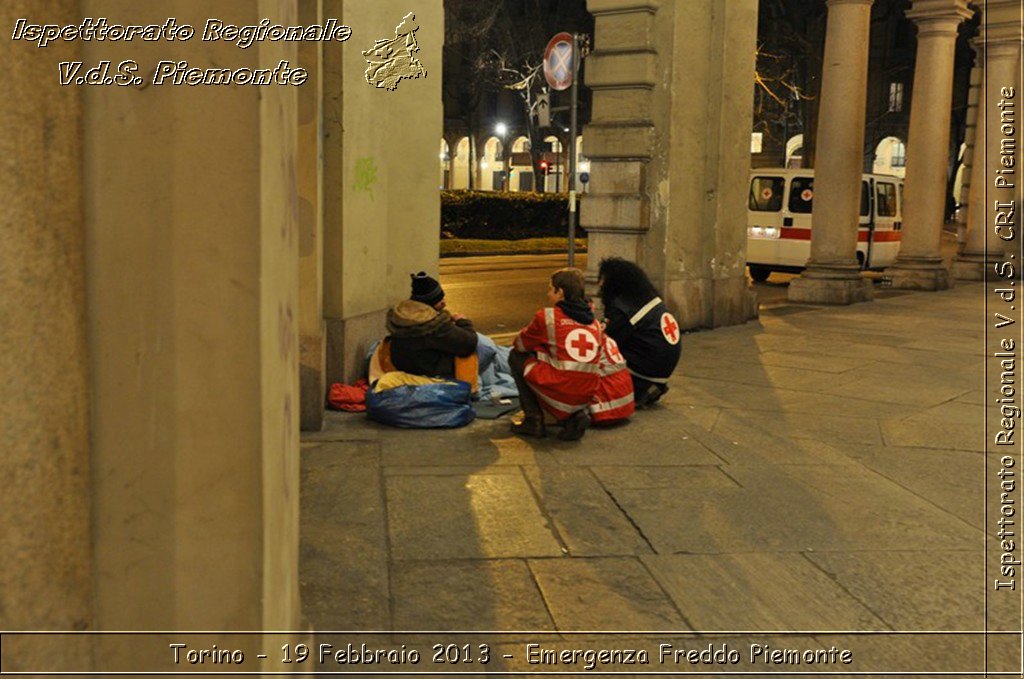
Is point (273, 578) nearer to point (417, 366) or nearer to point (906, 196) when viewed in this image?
point (417, 366)

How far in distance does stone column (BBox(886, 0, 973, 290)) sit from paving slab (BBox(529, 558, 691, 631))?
14719 mm

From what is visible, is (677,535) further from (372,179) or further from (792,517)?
(372,179)

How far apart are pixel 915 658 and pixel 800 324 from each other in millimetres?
9484

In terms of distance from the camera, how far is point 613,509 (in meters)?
5.02

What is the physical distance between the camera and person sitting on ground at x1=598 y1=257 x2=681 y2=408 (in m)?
7.23

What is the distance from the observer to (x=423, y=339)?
22.2 feet

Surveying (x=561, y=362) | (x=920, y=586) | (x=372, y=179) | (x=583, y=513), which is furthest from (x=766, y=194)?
(x=920, y=586)

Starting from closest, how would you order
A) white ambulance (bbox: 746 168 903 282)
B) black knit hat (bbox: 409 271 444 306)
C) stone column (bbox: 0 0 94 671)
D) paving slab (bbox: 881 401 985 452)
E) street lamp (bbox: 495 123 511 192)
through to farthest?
1. stone column (bbox: 0 0 94 671)
2. paving slab (bbox: 881 401 985 452)
3. black knit hat (bbox: 409 271 444 306)
4. white ambulance (bbox: 746 168 903 282)
5. street lamp (bbox: 495 123 511 192)

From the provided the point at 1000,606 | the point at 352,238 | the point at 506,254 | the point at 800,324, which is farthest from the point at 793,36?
the point at 1000,606

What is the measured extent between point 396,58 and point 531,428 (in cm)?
282

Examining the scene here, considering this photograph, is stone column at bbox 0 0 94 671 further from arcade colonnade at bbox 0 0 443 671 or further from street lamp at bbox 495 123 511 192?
street lamp at bbox 495 123 511 192

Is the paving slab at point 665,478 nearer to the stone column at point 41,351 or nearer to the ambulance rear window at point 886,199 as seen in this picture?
the stone column at point 41,351

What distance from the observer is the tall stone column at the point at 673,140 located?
35.5ft

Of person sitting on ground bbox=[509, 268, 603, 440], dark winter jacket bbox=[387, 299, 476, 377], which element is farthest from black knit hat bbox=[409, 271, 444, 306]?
person sitting on ground bbox=[509, 268, 603, 440]
